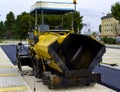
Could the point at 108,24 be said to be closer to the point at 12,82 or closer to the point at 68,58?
the point at 12,82

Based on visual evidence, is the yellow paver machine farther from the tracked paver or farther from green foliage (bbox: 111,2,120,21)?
green foliage (bbox: 111,2,120,21)

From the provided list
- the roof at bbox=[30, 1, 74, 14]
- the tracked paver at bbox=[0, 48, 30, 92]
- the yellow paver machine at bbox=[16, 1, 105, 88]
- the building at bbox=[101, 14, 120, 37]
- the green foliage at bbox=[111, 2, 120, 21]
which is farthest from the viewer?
the building at bbox=[101, 14, 120, 37]

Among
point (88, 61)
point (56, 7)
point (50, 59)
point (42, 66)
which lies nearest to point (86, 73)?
point (88, 61)

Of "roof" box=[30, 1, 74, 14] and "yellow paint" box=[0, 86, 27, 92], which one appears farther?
"roof" box=[30, 1, 74, 14]

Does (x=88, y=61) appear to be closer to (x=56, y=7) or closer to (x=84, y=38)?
(x=84, y=38)

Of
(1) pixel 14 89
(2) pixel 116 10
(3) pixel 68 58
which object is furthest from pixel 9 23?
(1) pixel 14 89

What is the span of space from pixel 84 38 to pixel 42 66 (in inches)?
85.9

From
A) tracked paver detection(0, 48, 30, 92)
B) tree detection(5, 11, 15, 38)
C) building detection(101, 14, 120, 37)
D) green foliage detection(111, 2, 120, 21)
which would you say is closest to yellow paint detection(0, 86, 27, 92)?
tracked paver detection(0, 48, 30, 92)

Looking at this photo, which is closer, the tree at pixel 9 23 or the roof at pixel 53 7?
the roof at pixel 53 7

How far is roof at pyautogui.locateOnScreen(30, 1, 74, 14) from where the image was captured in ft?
41.2

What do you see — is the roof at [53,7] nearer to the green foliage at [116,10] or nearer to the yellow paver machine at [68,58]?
the yellow paver machine at [68,58]

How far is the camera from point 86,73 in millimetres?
10375

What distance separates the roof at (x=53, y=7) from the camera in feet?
41.2

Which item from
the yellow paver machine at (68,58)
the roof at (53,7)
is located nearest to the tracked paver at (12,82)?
the yellow paver machine at (68,58)
